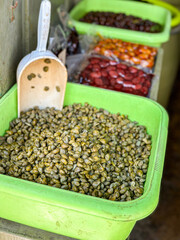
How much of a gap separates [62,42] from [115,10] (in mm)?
974

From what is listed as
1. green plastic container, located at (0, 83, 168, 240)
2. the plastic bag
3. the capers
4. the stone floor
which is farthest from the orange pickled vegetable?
the stone floor

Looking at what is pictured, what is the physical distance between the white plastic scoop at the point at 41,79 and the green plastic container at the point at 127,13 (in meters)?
0.69

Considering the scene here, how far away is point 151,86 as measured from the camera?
1.64 meters

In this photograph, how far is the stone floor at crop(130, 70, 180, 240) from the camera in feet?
6.45

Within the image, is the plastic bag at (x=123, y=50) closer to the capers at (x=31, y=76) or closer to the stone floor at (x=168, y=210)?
the capers at (x=31, y=76)

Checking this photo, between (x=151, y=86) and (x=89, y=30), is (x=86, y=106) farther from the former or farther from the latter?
(x=89, y=30)

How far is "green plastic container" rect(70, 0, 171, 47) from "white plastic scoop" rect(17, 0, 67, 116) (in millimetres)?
692

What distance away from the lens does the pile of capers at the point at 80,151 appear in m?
1.04

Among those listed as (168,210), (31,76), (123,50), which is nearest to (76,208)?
(31,76)

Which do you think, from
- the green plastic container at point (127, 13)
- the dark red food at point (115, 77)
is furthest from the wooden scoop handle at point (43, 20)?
the green plastic container at point (127, 13)

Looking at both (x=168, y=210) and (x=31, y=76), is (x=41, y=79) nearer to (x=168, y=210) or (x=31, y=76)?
(x=31, y=76)

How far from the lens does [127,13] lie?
2.37m

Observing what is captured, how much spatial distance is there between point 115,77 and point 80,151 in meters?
0.60

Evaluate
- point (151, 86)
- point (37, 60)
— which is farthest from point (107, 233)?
point (151, 86)
